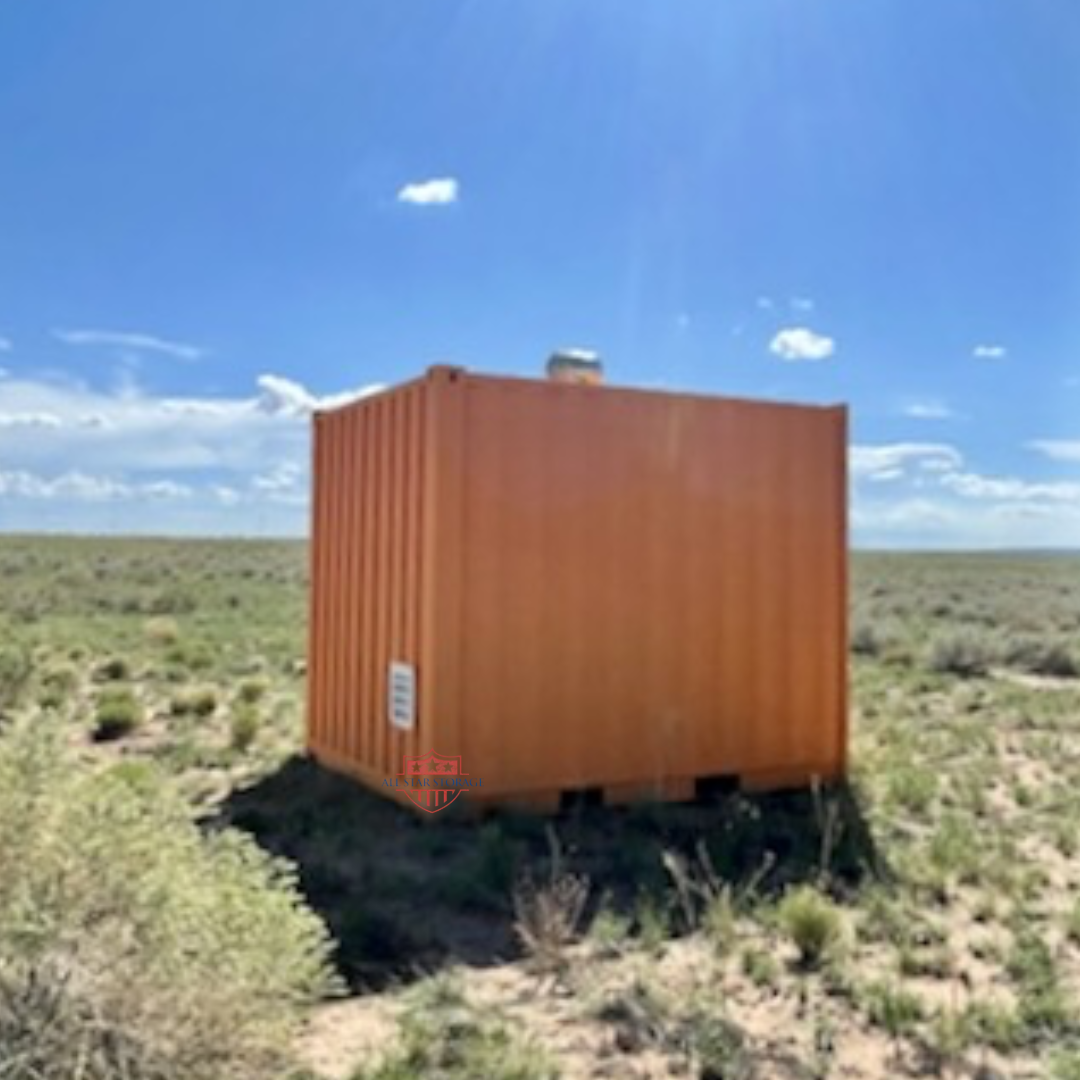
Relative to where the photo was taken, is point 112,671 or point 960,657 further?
point 960,657

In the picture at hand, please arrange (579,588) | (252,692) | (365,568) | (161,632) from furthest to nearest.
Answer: (161,632) < (252,692) < (365,568) < (579,588)

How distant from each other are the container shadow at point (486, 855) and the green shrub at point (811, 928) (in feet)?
0.95

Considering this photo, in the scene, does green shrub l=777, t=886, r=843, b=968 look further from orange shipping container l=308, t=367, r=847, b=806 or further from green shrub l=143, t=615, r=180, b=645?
green shrub l=143, t=615, r=180, b=645

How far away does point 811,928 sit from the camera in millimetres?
5527

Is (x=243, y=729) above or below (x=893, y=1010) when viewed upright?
above

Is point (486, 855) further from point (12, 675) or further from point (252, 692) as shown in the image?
point (12, 675)

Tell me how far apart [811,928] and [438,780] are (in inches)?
110

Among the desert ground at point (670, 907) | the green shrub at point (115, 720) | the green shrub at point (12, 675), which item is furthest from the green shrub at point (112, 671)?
the green shrub at point (115, 720)

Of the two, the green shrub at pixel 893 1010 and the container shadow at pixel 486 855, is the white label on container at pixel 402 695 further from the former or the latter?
the green shrub at pixel 893 1010

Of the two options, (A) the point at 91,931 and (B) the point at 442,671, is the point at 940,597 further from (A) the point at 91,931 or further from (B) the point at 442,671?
(A) the point at 91,931

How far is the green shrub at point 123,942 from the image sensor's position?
3.18 m

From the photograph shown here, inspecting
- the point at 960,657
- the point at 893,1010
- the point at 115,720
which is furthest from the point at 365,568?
the point at 960,657

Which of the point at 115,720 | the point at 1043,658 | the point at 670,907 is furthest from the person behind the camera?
the point at 1043,658

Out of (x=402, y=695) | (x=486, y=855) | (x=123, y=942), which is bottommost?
(x=486, y=855)
